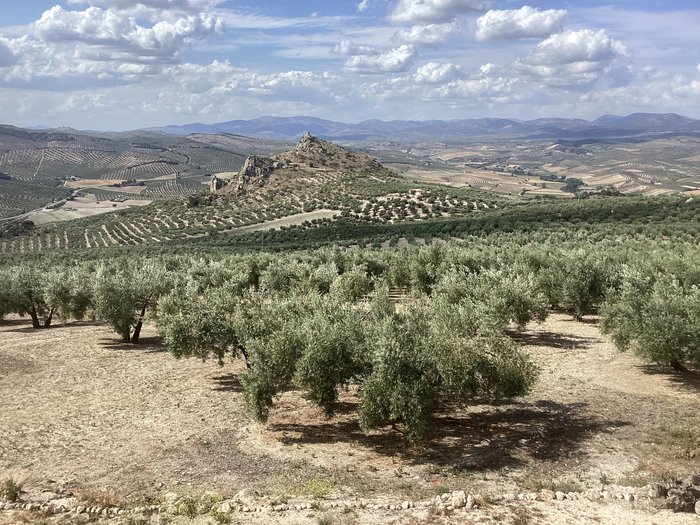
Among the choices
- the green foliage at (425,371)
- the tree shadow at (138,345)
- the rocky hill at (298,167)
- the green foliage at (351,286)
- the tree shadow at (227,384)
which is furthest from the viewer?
the rocky hill at (298,167)

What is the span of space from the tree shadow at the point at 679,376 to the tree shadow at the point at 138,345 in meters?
27.3

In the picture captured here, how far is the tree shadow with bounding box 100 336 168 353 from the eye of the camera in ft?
111

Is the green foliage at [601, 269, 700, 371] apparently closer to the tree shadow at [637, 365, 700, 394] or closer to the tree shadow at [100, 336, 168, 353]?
the tree shadow at [637, 365, 700, 394]

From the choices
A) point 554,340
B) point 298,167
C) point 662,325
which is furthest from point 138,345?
point 298,167

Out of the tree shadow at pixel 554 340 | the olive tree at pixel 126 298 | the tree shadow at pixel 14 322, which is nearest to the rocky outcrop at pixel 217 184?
the tree shadow at pixel 14 322

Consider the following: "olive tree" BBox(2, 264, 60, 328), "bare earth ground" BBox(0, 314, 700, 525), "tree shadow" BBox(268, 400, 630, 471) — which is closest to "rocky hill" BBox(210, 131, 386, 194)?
"olive tree" BBox(2, 264, 60, 328)

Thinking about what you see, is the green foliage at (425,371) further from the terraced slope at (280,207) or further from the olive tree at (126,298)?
Result: the terraced slope at (280,207)

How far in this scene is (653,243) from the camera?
51.7m

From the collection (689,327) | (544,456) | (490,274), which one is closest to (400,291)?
(490,274)

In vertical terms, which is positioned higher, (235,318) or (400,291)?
(235,318)

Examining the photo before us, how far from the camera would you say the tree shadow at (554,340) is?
31075 mm

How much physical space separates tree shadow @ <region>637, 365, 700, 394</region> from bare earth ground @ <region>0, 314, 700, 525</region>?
0.13 metres

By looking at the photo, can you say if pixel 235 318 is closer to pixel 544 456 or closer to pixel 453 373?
pixel 453 373

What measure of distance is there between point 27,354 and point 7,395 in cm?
777
